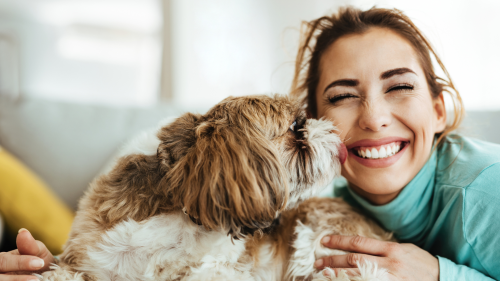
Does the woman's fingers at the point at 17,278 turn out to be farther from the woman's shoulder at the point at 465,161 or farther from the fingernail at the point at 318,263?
the woman's shoulder at the point at 465,161

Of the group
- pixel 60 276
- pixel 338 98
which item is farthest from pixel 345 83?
pixel 60 276

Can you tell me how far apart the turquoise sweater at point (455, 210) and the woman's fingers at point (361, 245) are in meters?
0.22

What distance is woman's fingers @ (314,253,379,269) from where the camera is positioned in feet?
4.47

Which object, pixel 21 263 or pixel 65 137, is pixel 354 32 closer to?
pixel 21 263

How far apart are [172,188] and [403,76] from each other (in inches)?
44.6

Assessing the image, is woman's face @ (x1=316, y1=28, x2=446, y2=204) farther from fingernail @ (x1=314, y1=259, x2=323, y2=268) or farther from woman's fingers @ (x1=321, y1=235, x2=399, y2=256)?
fingernail @ (x1=314, y1=259, x2=323, y2=268)

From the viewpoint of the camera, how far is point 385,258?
140 cm

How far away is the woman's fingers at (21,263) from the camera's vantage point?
1.28 metres

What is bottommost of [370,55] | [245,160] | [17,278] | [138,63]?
[17,278]

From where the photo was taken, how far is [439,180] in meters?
1.66

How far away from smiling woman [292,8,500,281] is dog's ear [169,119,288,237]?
0.48m

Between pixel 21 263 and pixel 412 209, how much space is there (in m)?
1.72

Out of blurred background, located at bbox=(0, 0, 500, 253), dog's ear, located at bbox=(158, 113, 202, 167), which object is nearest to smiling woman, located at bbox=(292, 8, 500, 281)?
dog's ear, located at bbox=(158, 113, 202, 167)

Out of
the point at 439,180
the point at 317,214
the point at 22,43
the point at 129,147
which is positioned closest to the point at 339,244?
the point at 317,214
